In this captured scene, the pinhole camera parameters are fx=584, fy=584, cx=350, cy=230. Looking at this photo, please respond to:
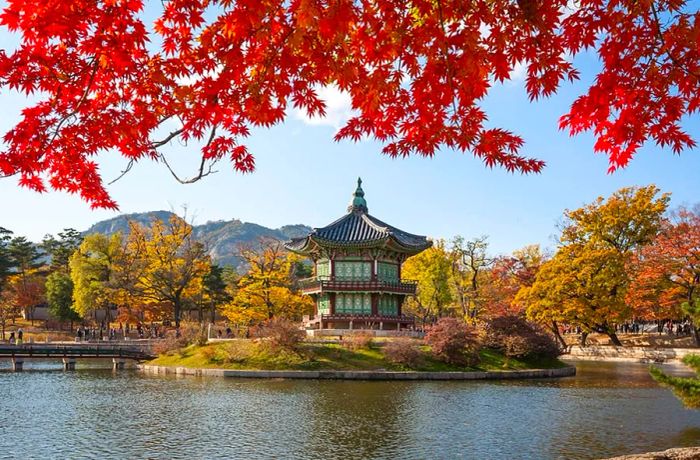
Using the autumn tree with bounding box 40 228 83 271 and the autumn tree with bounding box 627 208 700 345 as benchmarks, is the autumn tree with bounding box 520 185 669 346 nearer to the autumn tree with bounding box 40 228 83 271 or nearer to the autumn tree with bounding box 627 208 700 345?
the autumn tree with bounding box 627 208 700 345

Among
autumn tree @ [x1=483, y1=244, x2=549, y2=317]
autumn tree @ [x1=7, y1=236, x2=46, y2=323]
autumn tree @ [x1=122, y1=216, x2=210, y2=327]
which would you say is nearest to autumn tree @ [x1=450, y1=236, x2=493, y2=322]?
autumn tree @ [x1=483, y1=244, x2=549, y2=317]

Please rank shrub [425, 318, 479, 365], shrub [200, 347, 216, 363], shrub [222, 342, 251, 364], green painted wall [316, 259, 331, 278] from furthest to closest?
green painted wall [316, 259, 331, 278] < shrub [425, 318, 479, 365] < shrub [200, 347, 216, 363] < shrub [222, 342, 251, 364]

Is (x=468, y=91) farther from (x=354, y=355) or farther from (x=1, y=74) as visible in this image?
(x=354, y=355)

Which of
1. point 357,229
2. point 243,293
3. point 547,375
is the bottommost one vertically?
point 547,375

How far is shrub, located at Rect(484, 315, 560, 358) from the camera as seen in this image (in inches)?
1353

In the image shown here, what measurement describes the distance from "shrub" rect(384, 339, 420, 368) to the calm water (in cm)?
370

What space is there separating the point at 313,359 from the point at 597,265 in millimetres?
25357

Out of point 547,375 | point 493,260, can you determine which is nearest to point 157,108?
point 547,375

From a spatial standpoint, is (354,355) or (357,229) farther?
(357,229)

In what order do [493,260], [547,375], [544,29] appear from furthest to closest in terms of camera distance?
[493,260]
[547,375]
[544,29]

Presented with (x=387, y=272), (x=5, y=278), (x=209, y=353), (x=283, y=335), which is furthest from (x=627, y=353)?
(x=5, y=278)

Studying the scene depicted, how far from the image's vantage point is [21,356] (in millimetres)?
35906

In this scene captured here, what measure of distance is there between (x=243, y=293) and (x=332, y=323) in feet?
26.2

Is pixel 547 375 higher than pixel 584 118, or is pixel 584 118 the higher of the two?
pixel 584 118
